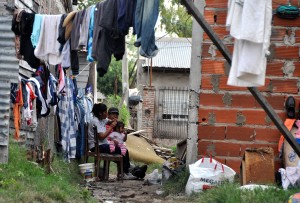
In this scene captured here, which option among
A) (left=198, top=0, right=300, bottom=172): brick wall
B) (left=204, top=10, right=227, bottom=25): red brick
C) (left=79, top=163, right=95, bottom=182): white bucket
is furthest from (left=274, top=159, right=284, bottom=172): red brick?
(left=79, top=163, right=95, bottom=182): white bucket

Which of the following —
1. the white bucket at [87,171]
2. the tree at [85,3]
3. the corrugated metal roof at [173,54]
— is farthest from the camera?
the tree at [85,3]

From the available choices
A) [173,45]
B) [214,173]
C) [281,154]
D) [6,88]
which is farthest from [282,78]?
[173,45]

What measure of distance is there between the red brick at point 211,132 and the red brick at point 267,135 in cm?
48

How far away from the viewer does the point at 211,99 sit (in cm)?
946

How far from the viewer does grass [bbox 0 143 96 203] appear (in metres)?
7.97

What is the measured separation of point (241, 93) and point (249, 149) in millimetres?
931

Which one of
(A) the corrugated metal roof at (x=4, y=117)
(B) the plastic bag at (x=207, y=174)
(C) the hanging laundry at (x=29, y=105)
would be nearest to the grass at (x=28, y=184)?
(A) the corrugated metal roof at (x=4, y=117)

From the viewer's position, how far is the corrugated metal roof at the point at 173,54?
102 ft

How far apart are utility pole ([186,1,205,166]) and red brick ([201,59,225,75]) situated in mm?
90

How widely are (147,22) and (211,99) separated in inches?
65.9

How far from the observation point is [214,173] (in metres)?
8.91

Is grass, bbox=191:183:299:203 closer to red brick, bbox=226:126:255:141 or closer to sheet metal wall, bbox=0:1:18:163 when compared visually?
red brick, bbox=226:126:255:141

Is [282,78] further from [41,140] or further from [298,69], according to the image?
[41,140]

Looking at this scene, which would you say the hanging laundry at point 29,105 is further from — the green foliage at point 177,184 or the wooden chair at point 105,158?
the wooden chair at point 105,158
